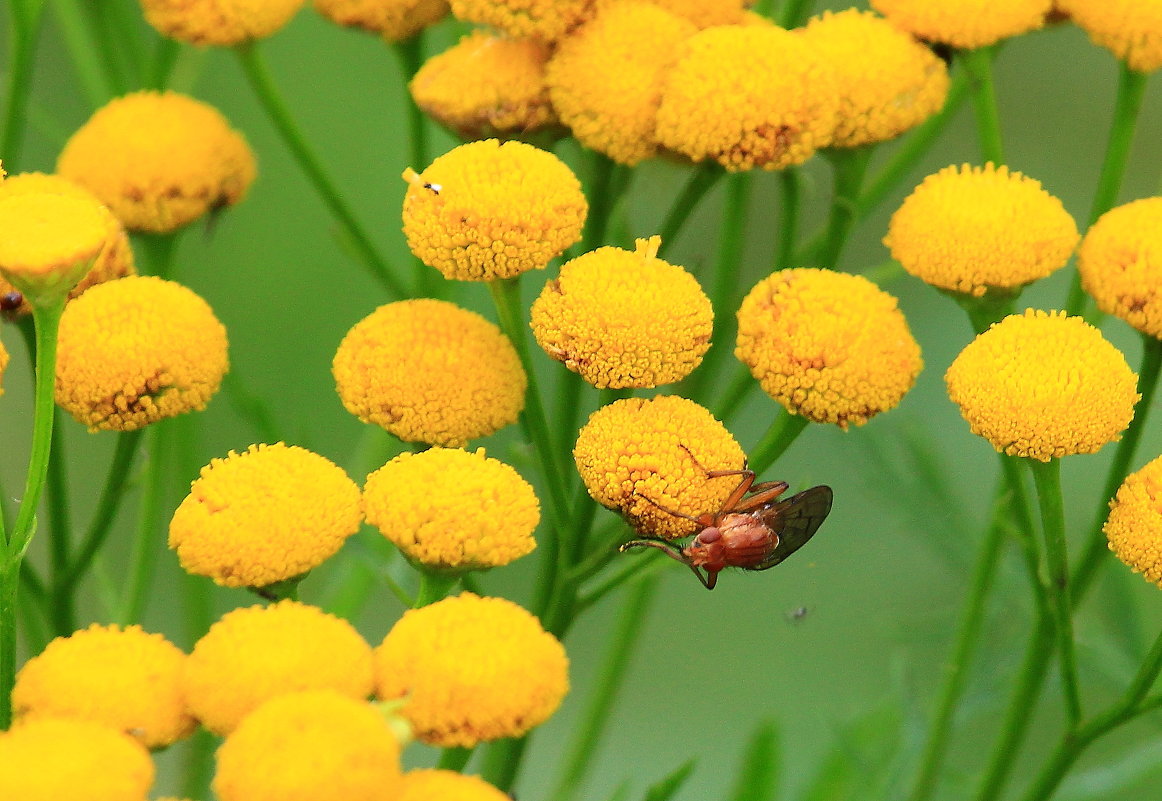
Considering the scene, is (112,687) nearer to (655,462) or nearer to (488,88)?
(655,462)

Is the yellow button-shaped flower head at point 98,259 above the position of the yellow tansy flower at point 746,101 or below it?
below

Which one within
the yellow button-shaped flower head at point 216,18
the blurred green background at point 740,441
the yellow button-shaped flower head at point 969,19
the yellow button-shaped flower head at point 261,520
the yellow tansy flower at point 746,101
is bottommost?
the blurred green background at point 740,441

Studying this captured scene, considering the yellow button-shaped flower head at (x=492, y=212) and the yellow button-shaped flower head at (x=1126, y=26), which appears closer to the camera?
the yellow button-shaped flower head at (x=492, y=212)

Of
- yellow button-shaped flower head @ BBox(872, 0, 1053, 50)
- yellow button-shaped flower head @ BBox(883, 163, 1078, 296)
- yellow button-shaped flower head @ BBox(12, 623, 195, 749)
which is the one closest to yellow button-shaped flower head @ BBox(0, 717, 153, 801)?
yellow button-shaped flower head @ BBox(12, 623, 195, 749)

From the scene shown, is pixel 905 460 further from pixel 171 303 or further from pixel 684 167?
pixel 171 303

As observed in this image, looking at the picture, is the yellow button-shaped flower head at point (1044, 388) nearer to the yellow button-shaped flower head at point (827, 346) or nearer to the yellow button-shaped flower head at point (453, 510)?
the yellow button-shaped flower head at point (827, 346)

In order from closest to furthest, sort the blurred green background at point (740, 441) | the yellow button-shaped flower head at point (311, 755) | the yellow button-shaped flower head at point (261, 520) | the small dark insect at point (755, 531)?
the yellow button-shaped flower head at point (311, 755), the yellow button-shaped flower head at point (261, 520), the small dark insect at point (755, 531), the blurred green background at point (740, 441)

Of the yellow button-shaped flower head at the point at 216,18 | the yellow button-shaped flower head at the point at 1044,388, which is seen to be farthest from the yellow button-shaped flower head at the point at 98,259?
the yellow button-shaped flower head at the point at 1044,388
